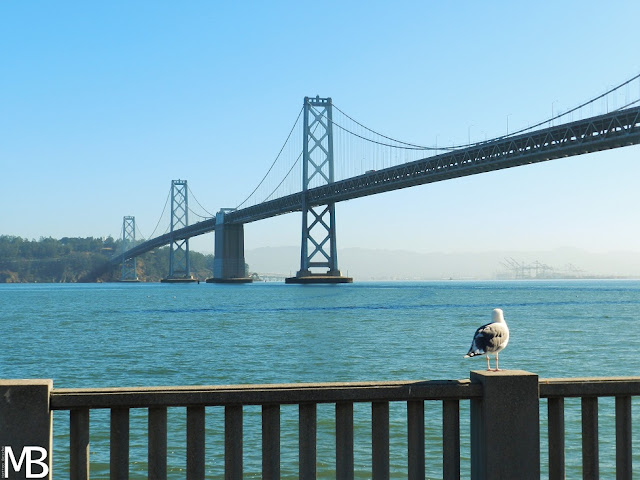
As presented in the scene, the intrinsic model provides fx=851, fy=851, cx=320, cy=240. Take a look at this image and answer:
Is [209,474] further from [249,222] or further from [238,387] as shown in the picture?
[249,222]

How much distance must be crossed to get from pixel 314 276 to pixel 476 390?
90431mm

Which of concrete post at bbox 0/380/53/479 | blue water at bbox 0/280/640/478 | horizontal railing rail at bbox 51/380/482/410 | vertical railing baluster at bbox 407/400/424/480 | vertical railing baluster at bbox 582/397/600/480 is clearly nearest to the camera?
concrete post at bbox 0/380/53/479

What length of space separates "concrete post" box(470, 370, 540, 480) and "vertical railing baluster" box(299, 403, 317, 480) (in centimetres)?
81

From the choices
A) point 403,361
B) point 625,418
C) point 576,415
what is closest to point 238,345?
point 403,361

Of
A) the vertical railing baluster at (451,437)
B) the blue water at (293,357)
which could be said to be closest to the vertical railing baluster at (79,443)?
the vertical railing baluster at (451,437)

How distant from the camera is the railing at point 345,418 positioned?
381cm

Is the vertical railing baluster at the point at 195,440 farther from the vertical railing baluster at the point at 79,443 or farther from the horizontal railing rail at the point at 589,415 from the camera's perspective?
the horizontal railing rail at the point at 589,415

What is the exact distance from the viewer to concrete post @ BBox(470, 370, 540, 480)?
3.98m

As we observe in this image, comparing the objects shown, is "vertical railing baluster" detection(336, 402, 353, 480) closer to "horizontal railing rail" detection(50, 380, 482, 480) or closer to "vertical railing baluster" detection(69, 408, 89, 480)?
"horizontal railing rail" detection(50, 380, 482, 480)

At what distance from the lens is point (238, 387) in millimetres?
3945

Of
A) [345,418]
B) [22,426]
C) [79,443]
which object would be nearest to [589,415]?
[345,418]

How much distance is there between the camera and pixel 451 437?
13.3ft

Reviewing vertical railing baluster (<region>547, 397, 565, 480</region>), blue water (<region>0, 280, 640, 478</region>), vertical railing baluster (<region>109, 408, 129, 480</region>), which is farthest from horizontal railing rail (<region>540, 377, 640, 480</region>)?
blue water (<region>0, 280, 640, 478</region>)

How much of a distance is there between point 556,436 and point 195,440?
1720 millimetres
